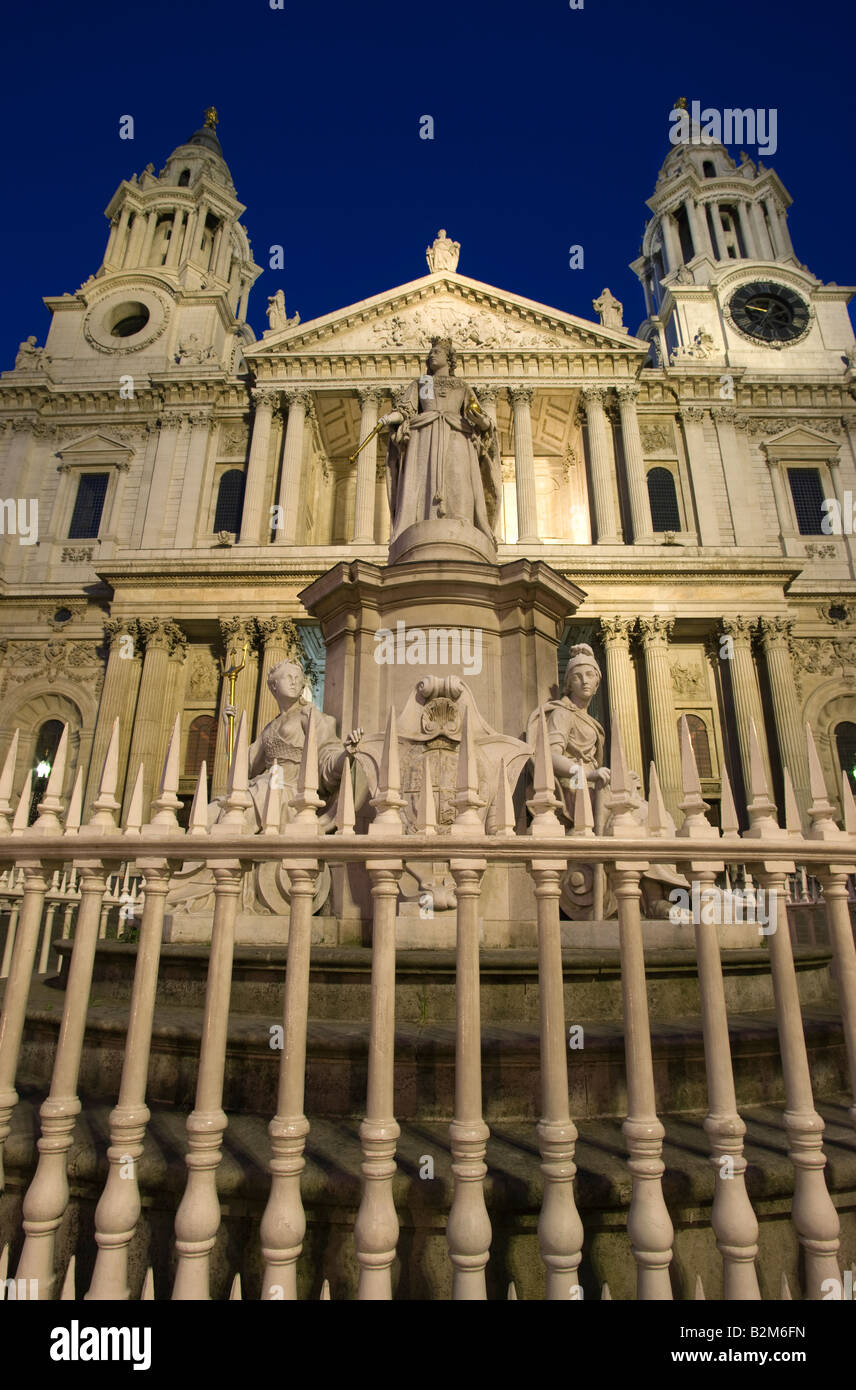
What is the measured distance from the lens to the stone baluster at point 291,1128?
5.85 ft

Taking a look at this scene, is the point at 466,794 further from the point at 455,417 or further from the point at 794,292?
the point at 794,292

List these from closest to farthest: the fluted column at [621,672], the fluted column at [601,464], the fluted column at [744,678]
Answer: the fluted column at [744,678] → the fluted column at [621,672] → the fluted column at [601,464]

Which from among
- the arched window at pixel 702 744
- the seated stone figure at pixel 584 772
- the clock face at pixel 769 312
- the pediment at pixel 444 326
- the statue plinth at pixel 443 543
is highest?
the clock face at pixel 769 312

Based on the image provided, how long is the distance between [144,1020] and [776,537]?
2848 centimetres

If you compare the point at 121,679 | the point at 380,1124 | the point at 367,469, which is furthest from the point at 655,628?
the point at 380,1124

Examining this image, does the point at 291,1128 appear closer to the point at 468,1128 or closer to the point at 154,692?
the point at 468,1128

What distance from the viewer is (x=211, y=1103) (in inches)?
74.9

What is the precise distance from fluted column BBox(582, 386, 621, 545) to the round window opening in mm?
Result: 20878

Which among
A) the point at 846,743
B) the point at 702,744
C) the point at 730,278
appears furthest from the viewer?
the point at 730,278

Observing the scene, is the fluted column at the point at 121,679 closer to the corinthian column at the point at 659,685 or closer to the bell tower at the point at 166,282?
the bell tower at the point at 166,282

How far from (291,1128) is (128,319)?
38.9m

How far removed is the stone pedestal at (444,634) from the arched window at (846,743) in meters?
21.9

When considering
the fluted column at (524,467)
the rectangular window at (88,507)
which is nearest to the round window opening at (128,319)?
the rectangular window at (88,507)
